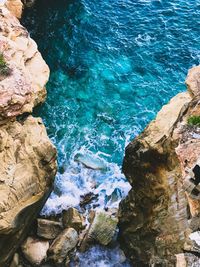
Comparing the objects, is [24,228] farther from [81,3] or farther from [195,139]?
[81,3]

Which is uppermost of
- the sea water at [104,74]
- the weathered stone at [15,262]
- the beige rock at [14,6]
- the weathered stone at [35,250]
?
the beige rock at [14,6]

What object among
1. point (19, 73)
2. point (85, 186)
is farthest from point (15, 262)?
point (19, 73)

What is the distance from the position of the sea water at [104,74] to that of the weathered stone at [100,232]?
239 centimetres

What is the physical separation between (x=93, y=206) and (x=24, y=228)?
5556 millimetres

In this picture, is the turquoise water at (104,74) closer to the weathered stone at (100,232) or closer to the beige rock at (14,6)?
the weathered stone at (100,232)

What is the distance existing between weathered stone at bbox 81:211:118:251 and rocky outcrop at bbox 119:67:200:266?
701 millimetres

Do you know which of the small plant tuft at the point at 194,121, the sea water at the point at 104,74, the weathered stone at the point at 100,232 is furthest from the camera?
the sea water at the point at 104,74

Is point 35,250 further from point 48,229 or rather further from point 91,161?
point 91,161

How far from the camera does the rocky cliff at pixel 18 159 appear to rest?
20.8 meters

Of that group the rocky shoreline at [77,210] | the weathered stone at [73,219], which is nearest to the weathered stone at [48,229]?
the rocky shoreline at [77,210]

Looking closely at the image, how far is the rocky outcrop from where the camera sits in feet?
58.5

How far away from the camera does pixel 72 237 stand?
76.1 ft

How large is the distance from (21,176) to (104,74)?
48.8ft

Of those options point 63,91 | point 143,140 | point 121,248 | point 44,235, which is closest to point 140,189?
point 143,140
